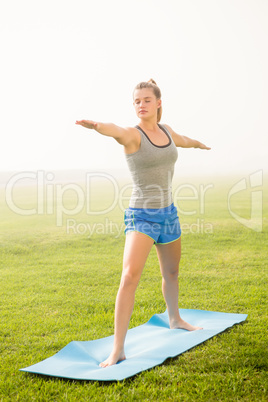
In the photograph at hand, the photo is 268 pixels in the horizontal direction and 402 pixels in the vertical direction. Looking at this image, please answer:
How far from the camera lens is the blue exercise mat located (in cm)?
276

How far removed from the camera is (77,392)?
2543 mm

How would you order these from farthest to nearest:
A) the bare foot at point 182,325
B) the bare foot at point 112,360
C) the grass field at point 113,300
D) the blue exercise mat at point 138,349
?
1. the bare foot at point 182,325
2. the bare foot at point 112,360
3. the blue exercise mat at point 138,349
4. the grass field at point 113,300

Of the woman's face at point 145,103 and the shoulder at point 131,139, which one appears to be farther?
the woman's face at point 145,103

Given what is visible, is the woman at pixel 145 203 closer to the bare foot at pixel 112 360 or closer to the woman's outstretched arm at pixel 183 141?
the bare foot at pixel 112 360

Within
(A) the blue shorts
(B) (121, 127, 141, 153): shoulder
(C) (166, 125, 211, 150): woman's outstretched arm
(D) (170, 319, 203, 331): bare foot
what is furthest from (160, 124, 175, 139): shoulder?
(D) (170, 319, 203, 331): bare foot

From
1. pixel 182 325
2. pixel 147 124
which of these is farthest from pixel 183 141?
pixel 182 325

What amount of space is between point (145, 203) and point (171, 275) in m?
0.67

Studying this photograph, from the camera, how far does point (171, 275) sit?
3414mm

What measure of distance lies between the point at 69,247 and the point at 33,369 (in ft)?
15.4

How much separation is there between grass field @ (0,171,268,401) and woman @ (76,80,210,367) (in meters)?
0.47

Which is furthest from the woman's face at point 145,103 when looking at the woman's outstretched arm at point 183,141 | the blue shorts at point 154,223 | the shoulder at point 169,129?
the blue shorts at point 154,223

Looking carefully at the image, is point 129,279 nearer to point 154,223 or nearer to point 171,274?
point 154,223

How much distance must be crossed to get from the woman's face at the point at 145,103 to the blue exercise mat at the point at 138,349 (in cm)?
167

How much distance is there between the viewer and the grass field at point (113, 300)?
8.50 ft
